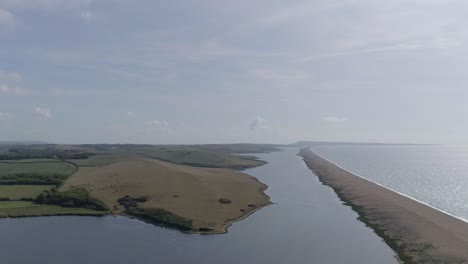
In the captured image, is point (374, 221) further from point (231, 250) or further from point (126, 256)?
point (126, 256)

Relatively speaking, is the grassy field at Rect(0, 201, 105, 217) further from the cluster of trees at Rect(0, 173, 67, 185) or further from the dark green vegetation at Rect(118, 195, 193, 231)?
the cluster of trees at Rect(0, 173, 67, 185)

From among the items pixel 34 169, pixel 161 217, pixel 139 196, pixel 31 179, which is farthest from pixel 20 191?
pixel 161 217

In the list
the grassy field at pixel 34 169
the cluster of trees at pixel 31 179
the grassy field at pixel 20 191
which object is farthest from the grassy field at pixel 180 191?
the grassy field at pixel 20 191

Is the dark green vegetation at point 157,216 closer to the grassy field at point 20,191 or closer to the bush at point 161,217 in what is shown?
the bush at point 161,217

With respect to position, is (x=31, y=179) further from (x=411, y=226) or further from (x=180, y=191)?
(x=411, y=226)

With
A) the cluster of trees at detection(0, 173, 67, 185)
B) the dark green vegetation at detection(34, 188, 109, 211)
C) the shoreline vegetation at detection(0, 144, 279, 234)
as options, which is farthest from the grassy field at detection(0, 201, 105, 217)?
the cluster of trees at detection(0, 173, 67, 185)

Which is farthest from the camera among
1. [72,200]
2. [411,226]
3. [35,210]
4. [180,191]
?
[180,191]
